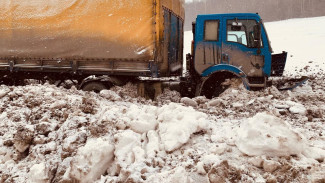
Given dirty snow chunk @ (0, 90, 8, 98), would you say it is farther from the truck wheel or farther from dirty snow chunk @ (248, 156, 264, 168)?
dirty snow chunk @ (248, 156, 264, 168)

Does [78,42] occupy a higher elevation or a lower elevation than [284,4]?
lower

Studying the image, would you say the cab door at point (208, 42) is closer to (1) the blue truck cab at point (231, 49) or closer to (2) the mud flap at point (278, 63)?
(1) the blue truck cab at point (231, 49)

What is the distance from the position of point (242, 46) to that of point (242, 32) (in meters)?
0.33

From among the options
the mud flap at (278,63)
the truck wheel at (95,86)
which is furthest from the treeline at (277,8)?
the truck wheel at (95,86)

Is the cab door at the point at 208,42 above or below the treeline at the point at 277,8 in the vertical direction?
below

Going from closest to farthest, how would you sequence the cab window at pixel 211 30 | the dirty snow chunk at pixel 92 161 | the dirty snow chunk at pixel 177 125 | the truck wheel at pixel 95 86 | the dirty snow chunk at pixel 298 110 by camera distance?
1. the dirty snow chunk at pixel 92 161
2. the dirty snow chunk at pixel 177 125
3. the dirty snow chunk at pixel 298 110
4. the cab window at pixel 211 30
5. the truck wheel at pixel 95 86

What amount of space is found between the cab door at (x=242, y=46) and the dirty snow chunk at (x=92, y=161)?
13.9 feet

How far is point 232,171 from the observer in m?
2.45

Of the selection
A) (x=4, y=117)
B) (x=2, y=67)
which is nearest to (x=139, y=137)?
(x=4, y=117)

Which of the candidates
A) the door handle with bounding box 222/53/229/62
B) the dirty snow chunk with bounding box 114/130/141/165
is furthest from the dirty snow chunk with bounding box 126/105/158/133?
the door handle with bounding box 222/53/229/62

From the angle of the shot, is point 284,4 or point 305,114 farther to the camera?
point 284,4

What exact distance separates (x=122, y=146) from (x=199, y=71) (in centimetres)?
397

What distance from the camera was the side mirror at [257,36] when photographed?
19.0 feet

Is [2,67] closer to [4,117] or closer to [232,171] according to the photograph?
[4,117]
